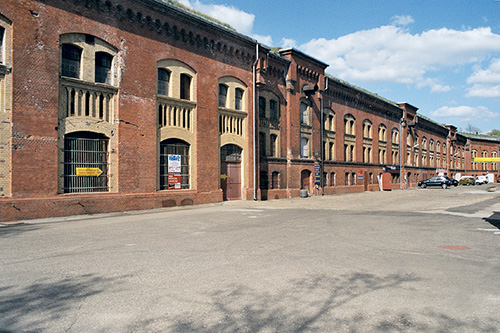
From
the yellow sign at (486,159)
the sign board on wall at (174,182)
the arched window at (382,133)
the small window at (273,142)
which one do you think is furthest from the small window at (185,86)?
the yellow sign at (486,159)

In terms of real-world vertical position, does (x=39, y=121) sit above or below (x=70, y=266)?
above

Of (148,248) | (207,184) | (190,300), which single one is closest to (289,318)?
(190,300)

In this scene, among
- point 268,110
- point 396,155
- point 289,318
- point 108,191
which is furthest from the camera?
point 396,155

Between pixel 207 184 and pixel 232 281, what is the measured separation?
17.2m

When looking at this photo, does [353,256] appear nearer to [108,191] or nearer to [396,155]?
[108,191]

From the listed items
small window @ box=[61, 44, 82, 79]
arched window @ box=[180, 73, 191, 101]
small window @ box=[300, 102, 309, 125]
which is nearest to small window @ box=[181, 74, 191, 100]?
arched window @ box=[180, 73, 191, 101]

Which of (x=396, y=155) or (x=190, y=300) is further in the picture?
(x=396, y=155)

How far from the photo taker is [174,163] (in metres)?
21.4

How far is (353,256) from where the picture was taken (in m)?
7.92

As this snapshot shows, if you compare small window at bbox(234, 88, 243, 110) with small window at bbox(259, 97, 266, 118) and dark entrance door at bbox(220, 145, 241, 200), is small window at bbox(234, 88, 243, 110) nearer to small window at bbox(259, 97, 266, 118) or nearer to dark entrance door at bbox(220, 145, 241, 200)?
small window at bbox(259, 97, 266, 118)

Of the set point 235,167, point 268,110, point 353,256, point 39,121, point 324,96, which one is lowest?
point 353,256

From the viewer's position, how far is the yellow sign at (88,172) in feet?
56.5

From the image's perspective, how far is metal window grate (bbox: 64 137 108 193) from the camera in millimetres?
16906

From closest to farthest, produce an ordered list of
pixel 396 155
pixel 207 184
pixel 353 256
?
pixel 353 256
pixel 207 184
pixel 396 155
